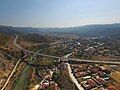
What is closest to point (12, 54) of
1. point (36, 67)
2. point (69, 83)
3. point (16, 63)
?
point (16, 63)

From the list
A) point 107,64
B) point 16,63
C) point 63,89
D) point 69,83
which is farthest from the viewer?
point 16,63

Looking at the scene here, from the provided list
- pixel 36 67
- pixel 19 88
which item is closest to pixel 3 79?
pixel 19 88

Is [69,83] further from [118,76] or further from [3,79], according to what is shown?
[3,79]

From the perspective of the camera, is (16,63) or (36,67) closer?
(36,67)

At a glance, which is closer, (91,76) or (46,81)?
(46,81)

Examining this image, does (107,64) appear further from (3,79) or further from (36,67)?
(3,79)

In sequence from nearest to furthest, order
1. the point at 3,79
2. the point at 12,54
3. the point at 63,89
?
the point at 63,89, the point at 3,79, the point at 12,54
